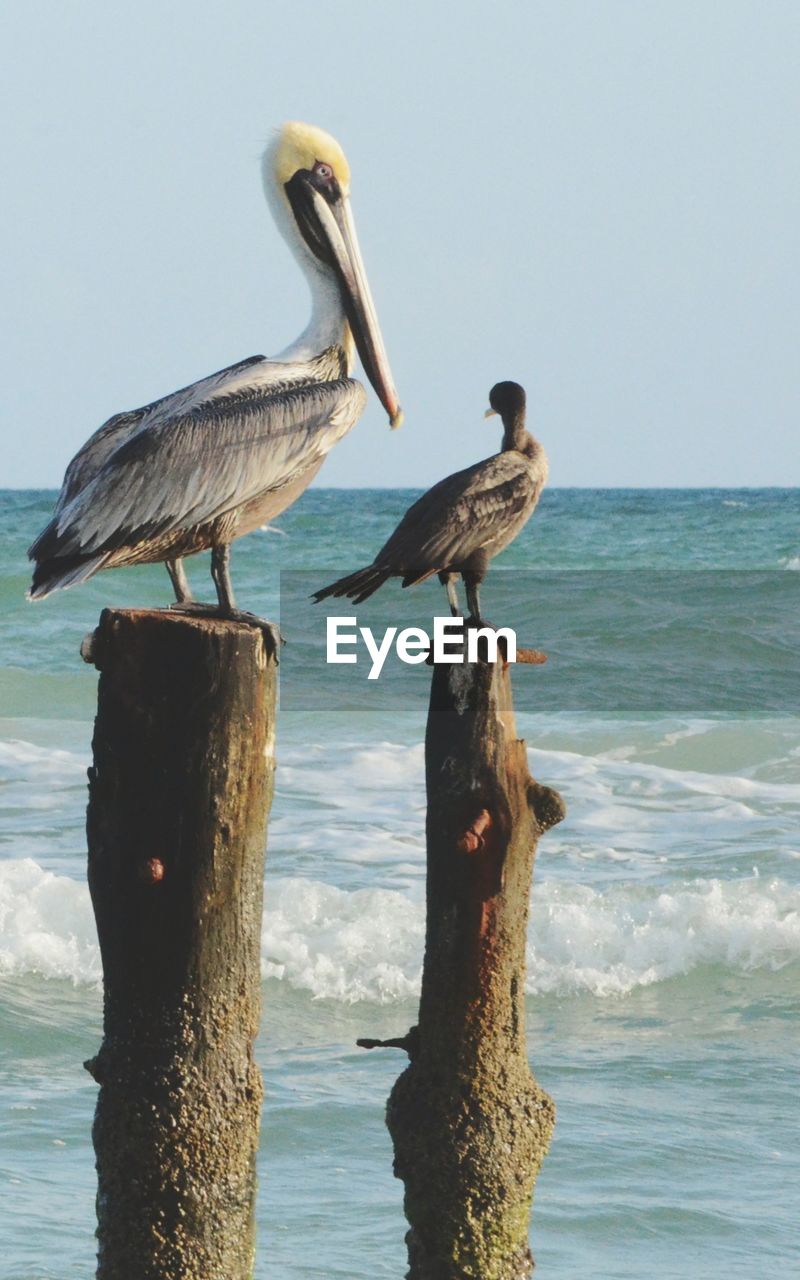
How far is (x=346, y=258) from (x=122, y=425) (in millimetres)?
877

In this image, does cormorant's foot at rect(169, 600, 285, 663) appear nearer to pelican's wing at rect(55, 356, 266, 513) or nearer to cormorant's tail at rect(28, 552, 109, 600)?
cormorant's tail at rect(28, 552, 109, 600)

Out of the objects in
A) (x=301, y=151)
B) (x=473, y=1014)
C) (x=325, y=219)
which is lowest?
(x=473, y=1014)

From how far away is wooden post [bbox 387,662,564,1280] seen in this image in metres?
4.21

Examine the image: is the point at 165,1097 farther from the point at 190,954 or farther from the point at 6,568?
the point at 6,568

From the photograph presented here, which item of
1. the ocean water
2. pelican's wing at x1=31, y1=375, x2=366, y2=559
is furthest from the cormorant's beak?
the ocean water

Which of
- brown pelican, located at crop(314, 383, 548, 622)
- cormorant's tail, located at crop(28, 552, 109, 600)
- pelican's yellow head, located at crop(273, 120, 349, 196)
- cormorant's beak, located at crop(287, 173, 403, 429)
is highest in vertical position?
pelican's yellow head, located at crop(273, 120, 349, 196)

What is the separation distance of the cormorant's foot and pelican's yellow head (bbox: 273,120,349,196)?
1.71 meters

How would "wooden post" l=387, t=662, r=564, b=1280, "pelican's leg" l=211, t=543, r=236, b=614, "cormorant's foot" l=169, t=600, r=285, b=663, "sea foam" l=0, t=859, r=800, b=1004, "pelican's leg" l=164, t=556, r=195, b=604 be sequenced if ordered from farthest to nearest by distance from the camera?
1. "sea foam" l=0, t=859, r=800, b=1004
2. "pelican's leg" l=164, t=556, r=195, b=604
3. "pelican's leg" l=211, t=543, r=236, b=614
4. "wooden post" l=387, t=662, r=564, b=1280
5. "cormorant's foot" l=169, t=600, r=285, b=663

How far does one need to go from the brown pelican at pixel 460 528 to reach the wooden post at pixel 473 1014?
948 mm

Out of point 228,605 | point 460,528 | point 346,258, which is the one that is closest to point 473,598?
point 460,528

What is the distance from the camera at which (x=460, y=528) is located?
211 inches

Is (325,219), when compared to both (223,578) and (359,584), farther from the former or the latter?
(223,578)

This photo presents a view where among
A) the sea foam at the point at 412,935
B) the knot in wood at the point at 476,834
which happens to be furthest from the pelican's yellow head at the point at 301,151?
the sea foam at the point at 412,935

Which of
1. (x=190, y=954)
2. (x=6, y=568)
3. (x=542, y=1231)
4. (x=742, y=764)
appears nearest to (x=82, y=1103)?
(x=542, y=1231)
